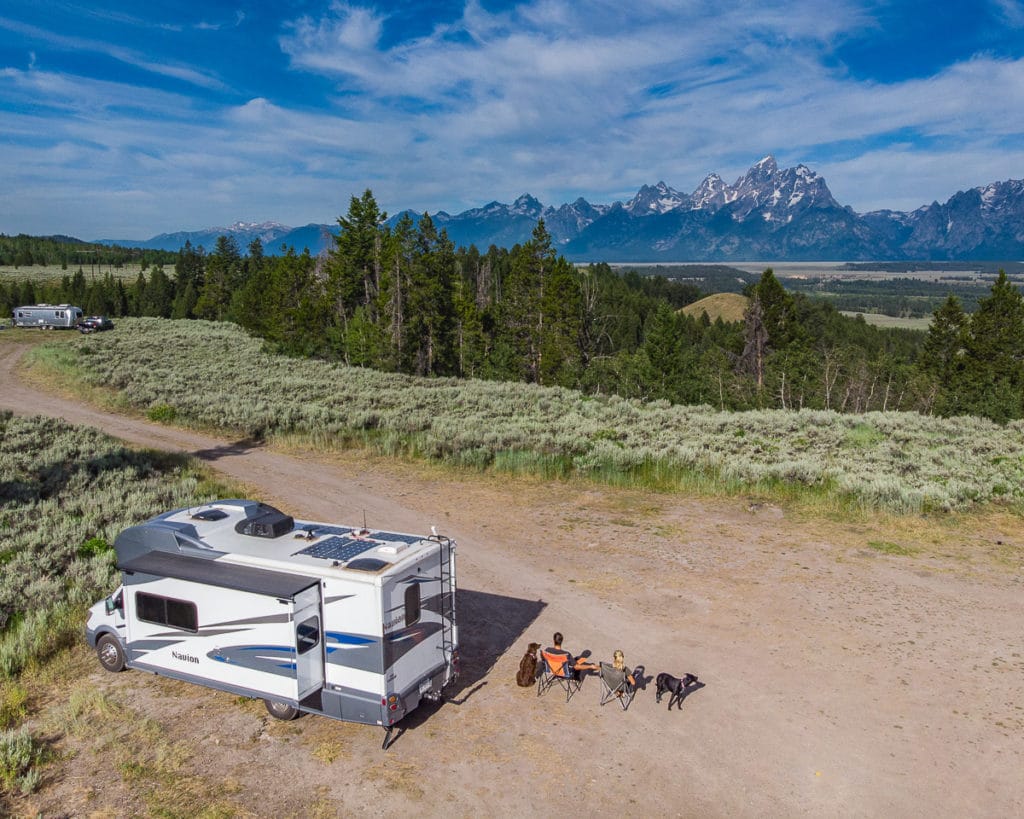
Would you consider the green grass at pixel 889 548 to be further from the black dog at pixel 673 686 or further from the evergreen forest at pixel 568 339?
the evergreen forest at pixel 568 339

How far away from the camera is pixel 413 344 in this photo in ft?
169

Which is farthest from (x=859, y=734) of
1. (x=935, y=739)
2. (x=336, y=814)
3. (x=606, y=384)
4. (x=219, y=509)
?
(x=606, y=384)

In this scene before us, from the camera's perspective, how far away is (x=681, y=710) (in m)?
9.19

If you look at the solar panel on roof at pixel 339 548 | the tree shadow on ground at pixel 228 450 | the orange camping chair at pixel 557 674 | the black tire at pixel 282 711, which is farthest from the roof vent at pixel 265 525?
the tree shadow on ground at pixel 228 450

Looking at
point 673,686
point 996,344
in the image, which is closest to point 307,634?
point 673,686

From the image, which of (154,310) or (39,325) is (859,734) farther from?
(154,310)

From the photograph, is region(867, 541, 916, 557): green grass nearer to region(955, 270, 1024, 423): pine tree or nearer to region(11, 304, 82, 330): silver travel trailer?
region(955, 270, 1024, 423): pine tree

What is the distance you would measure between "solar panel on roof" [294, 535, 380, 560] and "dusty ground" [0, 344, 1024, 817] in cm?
226

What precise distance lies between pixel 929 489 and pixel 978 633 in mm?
7111

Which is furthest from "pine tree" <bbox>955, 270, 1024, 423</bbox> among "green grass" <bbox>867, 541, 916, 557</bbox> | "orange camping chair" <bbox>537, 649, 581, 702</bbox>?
"orange camping chair" <bbox>537, 649, 581, 702</bbox>

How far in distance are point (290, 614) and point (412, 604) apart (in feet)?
4.78

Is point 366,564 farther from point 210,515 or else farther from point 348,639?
point 210,515

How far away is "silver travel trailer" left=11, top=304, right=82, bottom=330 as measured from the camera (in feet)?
217

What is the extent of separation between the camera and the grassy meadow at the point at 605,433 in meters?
19.0
